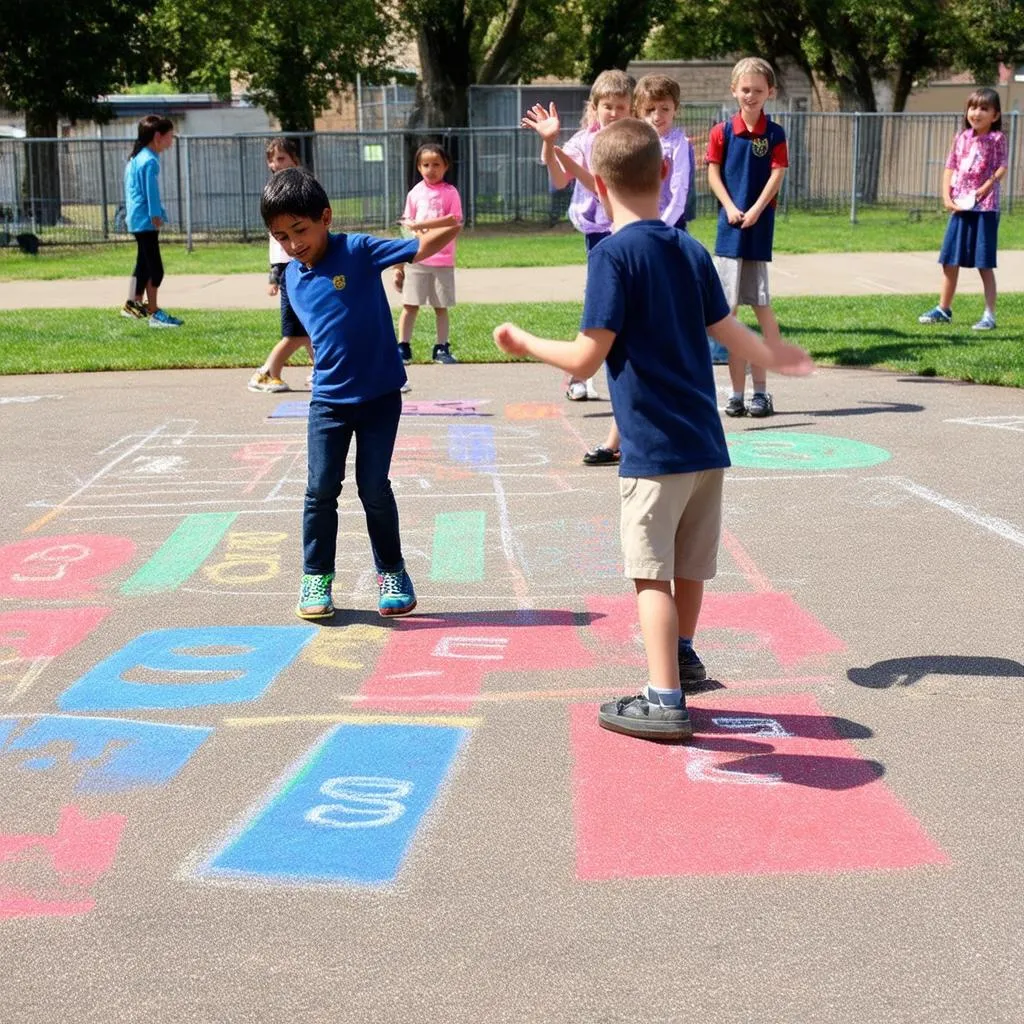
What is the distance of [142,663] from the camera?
15.0 feet

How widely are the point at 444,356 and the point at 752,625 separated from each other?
6.12m

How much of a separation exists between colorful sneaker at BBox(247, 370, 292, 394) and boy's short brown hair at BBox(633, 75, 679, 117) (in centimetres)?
309

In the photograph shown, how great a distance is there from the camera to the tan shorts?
33.8ft

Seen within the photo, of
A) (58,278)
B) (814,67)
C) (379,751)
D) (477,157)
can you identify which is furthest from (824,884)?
(814,67)

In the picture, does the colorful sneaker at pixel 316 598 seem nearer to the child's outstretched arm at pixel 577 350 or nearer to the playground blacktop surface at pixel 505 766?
the playground blacktop surface at pixel 505 766

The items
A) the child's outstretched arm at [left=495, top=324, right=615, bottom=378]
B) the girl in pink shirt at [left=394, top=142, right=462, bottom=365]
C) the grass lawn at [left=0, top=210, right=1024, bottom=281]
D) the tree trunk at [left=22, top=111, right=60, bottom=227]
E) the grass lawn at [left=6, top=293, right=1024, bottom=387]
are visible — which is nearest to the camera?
the child's outstretched arm at [left=495, top=324, right=615, bottom=378]

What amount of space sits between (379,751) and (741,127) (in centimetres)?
579

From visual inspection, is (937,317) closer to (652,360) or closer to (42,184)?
(652,360)

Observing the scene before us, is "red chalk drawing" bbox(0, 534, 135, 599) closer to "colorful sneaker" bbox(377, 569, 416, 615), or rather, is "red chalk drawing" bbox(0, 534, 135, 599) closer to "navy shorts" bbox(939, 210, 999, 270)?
"colorful sneaker" bbox(377, 569, 416, 615)

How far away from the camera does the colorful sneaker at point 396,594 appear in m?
5.03

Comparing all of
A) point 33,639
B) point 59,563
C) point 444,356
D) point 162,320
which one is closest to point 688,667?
point 33,639

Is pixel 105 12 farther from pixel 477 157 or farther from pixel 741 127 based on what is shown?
pixel 741 127

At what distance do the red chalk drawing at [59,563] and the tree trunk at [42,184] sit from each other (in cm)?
2098

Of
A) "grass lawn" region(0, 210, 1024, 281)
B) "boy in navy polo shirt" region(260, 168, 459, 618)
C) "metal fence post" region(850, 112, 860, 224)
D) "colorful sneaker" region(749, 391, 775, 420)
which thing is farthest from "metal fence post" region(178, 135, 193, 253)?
"boy in navy polo shirt" region(260, 168, 459, 618)
